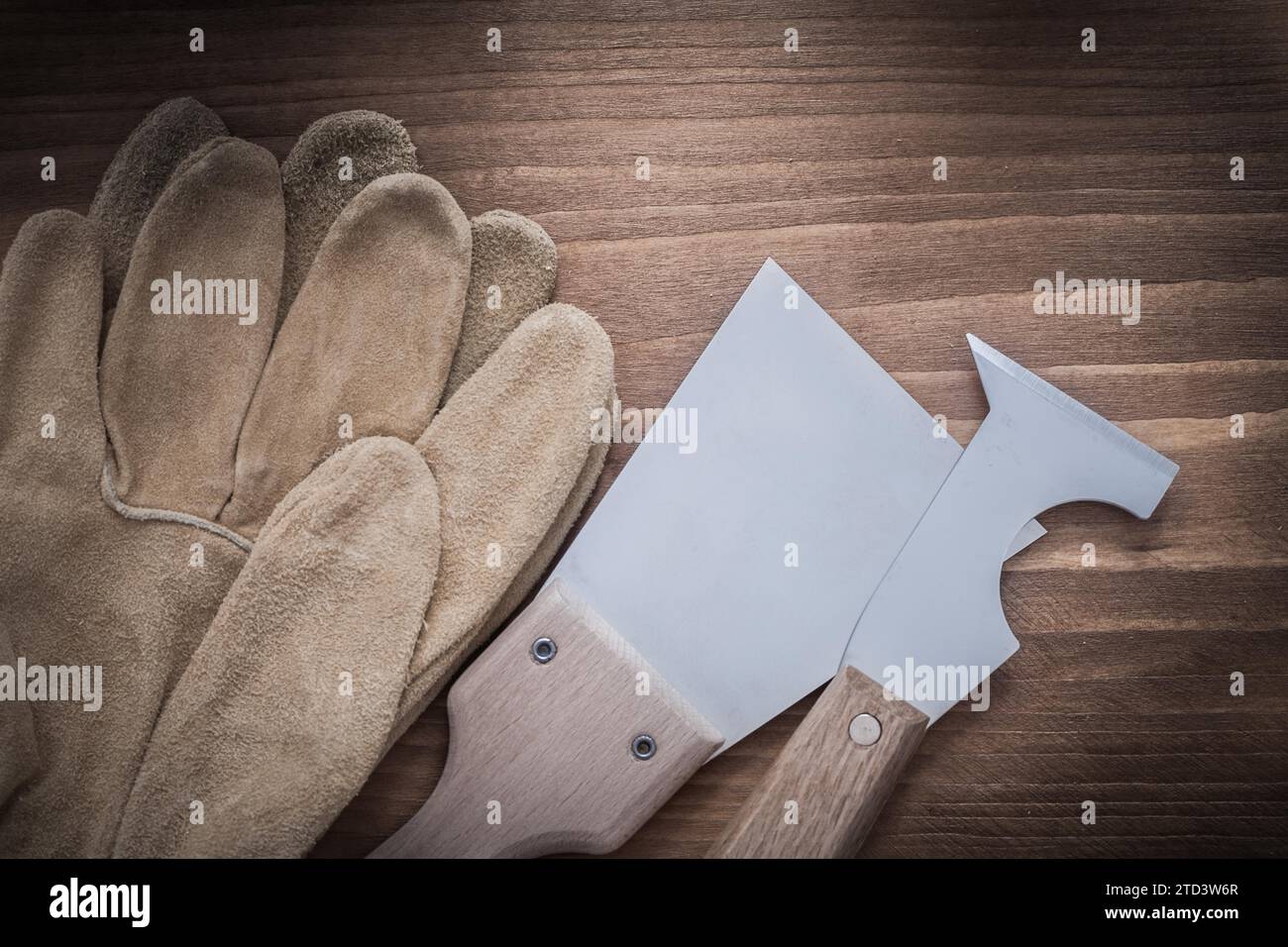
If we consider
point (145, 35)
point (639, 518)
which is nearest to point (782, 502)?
point (639, 518)

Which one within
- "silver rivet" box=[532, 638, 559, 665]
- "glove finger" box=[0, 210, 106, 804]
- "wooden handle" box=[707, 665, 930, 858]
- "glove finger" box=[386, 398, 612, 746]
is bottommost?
"wooden handle" box=[707, 665, 930, 858]

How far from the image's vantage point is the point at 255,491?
559mm

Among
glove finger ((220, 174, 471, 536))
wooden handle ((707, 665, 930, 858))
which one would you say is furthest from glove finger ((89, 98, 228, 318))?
wooden handle ((707, 665, 930, 858))

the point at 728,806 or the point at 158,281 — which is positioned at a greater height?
the point at 158,281

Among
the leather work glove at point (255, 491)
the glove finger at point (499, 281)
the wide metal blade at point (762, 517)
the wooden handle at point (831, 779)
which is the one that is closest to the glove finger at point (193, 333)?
the leather work glove at point (255, 491)

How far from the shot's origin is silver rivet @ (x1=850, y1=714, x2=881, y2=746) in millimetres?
539

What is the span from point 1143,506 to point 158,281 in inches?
24.4

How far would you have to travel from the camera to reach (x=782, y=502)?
0.57 meters

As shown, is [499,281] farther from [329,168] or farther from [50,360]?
[50,360]

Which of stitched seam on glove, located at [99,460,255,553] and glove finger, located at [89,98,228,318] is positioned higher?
glove finger, located at [89,98,228,318]

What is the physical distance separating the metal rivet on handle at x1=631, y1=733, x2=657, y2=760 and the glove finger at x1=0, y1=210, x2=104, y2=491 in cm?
36

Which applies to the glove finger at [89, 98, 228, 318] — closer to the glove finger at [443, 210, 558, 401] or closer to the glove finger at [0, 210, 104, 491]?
the glove finger at [0, 210, 104, 491]

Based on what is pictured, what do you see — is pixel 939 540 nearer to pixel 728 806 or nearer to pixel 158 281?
pixel 728 806

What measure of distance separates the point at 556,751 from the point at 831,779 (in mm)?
163
